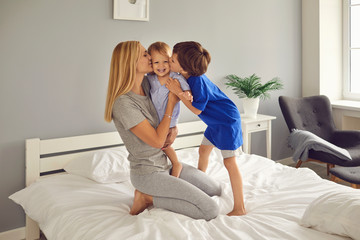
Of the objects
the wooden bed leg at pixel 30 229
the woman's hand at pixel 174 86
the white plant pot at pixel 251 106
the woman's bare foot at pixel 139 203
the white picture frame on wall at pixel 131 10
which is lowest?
the wooden bed leg at pixel 30 229

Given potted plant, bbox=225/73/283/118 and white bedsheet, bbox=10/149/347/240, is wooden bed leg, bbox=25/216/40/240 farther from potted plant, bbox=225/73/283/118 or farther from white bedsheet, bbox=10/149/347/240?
potted plant, bbox=225/73/283/118

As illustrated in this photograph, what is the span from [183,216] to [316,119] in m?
2.47

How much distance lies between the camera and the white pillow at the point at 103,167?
7.25ft

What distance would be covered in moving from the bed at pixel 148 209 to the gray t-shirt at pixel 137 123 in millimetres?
230

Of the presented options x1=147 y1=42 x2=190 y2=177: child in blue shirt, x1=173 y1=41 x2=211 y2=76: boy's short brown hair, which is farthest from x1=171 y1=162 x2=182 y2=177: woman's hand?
x1=173 y1=41 x2=211 y2=76: boy's short brown hair

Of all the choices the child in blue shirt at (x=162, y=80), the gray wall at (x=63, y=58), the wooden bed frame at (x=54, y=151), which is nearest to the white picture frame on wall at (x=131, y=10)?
the gray wall at (x=63, y=58)

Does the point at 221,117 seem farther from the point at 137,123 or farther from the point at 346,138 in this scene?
the point at 346,138

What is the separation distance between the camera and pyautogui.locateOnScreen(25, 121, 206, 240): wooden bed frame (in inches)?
92.8

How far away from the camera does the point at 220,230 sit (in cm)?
148

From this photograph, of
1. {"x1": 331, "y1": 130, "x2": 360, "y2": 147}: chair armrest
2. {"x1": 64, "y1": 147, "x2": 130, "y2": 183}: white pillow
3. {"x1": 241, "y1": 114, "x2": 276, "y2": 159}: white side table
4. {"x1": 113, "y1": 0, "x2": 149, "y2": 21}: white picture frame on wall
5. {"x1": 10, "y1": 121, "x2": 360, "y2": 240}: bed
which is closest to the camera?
{"x1": 10, "y1": 121, "x2": 360, "y2": 240}: bed

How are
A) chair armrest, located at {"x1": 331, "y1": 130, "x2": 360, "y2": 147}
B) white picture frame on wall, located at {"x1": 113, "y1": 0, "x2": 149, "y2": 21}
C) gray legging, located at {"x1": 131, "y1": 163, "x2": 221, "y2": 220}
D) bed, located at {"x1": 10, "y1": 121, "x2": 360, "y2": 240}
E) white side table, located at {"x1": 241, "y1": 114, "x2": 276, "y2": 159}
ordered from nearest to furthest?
bed, located at {"x1": 10, "y1": 121, "x2": 360, "y2": 240} < gray legging, located at {"x1": 131, "y1": 163, "x2": 221, "y2": 220} < white picture frame on wall, located at {"x1": 113, "y1": 0, "x2": 149, "y2": 21} < white side table, located at {"x1": 241, "y1": 114, "x2": 276, "y2": 159} < chair armrest, located at {"x1": 331, "y1": 130, "x2": 360, "y2": 147}

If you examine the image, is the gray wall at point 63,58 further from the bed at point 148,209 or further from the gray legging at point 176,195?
the gray legging at point 176,195

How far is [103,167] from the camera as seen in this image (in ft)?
7.37

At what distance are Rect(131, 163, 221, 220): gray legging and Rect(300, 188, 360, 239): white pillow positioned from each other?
42 centimetres
